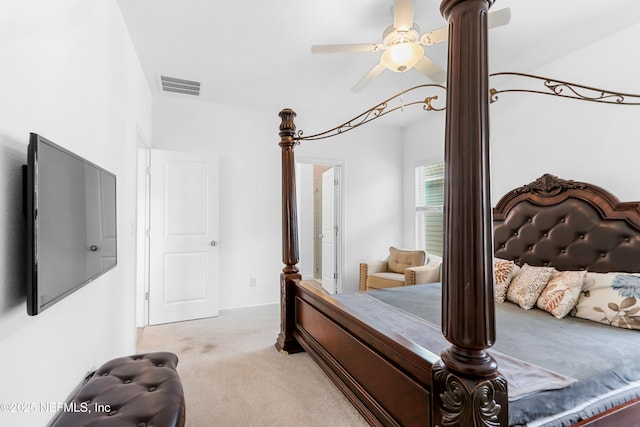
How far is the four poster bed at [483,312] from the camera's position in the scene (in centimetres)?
95

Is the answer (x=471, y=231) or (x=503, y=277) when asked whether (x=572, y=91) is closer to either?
(x=503, y=277)

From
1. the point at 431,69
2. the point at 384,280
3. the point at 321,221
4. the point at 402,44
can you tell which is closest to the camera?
the point at 402,44

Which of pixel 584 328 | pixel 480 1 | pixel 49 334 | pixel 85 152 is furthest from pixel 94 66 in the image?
pixel 584 328

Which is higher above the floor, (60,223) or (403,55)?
(403,55)

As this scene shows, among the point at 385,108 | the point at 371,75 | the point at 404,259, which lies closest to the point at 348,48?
the point at 371,75

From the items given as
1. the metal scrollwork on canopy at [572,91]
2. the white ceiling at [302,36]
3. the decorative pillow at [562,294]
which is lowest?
the decorative pillow at [562,294]

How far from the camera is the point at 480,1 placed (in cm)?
95

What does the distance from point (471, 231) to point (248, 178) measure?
11.5 ft

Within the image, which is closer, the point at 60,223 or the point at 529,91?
the point at 60,223

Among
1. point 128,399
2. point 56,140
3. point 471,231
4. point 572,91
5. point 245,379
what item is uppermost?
point 572,91

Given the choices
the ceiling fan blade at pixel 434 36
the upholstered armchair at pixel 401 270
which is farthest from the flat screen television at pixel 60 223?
the upholstered armchair at pixel 401 270

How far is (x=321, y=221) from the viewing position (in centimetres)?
598

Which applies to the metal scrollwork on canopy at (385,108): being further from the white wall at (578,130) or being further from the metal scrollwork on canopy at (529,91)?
the white wall at (578,130)

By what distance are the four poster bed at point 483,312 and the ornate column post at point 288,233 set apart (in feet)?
0.03
